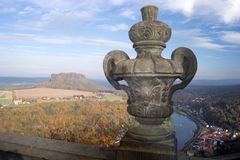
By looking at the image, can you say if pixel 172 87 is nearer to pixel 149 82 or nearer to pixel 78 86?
pixel 149 82

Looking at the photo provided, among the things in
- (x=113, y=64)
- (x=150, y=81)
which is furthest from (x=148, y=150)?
(x=113, y=64)

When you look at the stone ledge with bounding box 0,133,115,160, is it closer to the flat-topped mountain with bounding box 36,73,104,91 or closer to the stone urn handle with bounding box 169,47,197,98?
the stone urn handle with bounding box 169,47,197,98

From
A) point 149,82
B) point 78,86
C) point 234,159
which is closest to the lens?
point 149,82

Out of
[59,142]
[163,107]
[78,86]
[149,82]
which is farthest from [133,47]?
[78,86]

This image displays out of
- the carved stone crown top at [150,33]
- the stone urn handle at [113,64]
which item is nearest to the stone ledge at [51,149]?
the stone urn handle at [113,64]

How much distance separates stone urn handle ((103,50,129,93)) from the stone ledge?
866mm

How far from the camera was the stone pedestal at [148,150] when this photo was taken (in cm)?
234

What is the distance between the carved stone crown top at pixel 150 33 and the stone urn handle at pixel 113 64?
20 centimetres

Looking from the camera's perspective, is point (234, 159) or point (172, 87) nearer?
point (172, 87)

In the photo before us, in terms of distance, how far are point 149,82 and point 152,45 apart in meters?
0.38

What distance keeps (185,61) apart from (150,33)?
1.63 feet

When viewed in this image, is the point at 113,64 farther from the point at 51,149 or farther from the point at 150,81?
the point at 51,149

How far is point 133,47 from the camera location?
2.52m

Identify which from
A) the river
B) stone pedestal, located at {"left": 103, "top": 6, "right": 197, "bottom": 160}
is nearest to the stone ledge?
stone pedestal, located at {"left": 103, "top": 6, "right": 197, "bottom": 160}
